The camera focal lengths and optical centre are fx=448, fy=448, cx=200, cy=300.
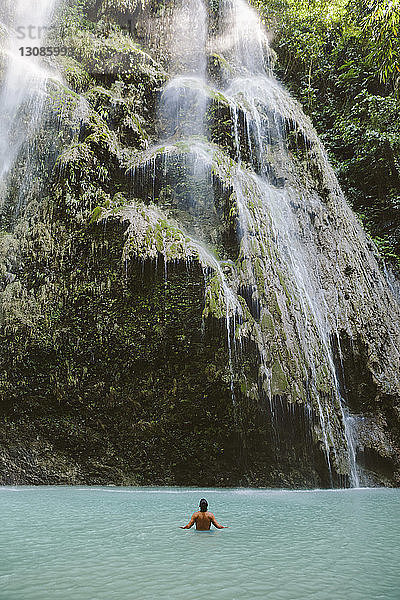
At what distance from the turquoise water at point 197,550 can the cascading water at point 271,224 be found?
2516 millimetres

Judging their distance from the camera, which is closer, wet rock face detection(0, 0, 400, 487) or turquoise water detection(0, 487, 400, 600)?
turquoise water detection(0, 487, 400, 600)

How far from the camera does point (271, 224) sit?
10625mm

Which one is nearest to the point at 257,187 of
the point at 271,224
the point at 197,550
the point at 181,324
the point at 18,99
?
the point at 271,224

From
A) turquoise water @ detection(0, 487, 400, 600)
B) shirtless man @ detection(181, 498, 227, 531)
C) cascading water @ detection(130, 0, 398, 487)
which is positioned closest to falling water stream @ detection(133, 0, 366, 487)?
cascading water @ detection(130, 0, 398, 487)

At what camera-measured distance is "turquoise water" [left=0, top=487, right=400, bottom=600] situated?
2.94 m

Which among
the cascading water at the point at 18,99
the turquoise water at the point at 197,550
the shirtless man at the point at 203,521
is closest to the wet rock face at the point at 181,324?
the cascading water at the point at 18,99

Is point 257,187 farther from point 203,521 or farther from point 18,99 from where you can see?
point 203,521

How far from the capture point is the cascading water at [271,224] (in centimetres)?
896

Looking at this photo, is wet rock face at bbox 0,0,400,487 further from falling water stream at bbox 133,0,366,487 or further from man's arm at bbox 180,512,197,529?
man's arm at bbox 180,512,197,529

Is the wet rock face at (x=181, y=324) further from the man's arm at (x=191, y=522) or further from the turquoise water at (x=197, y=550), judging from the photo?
the man's arm at (x=191, y=522)

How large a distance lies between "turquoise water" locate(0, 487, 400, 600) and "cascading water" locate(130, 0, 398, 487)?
2.52 metres

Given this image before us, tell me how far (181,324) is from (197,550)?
5.59 meters

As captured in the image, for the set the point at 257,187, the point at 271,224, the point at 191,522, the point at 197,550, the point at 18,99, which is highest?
Answer: the point at 18,99

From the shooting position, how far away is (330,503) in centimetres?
663
